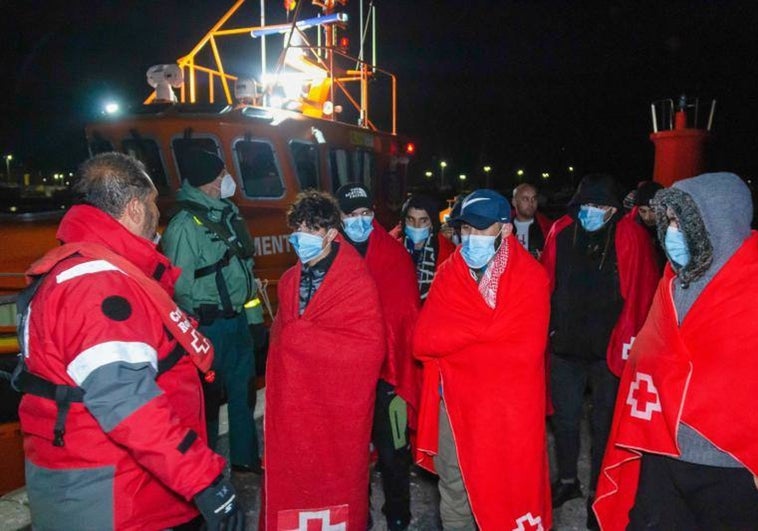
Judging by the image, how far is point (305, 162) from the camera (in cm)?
621

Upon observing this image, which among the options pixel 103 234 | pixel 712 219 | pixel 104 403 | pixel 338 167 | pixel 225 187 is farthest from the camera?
pixel 338 167

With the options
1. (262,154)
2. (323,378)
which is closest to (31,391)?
(323,378)

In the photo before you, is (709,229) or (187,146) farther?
(187,146)

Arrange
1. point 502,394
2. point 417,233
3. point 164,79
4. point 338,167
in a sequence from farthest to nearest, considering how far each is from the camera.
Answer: point 338,167, point 164,79, point 417,233, point 502,394

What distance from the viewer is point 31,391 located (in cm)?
171

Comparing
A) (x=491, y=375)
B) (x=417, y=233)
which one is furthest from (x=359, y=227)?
(x=491, y=375)

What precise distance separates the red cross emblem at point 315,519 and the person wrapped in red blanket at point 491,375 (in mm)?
482

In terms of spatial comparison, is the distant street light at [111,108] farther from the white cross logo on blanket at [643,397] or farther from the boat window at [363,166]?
the white cross logo on blanket at [643,397]

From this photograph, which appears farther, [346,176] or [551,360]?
[346,176]

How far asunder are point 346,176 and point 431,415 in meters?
4.35

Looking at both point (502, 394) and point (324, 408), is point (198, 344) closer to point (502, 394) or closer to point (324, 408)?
point (324, 408)

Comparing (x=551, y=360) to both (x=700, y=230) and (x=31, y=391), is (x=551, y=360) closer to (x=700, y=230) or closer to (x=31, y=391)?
(x=700, y=230)

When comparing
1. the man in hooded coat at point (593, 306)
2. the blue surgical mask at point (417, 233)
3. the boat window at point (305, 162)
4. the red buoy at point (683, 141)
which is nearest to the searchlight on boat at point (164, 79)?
the boat window at point (305, 162)

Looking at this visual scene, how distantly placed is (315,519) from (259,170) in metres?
3.91
